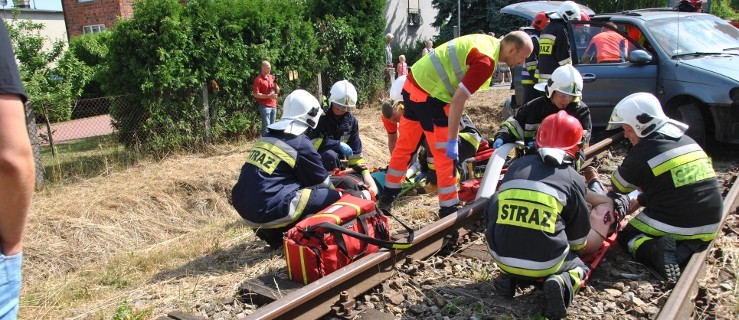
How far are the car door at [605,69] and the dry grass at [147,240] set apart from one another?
334 cm

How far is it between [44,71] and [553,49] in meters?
8.38

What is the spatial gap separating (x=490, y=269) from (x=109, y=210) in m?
5.94

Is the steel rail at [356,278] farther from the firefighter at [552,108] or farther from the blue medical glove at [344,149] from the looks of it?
the blue medical glove at [344,149]

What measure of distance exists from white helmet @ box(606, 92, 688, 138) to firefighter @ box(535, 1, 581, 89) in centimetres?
307

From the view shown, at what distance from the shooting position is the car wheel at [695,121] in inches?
289

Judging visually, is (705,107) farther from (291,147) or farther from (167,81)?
(167,81)

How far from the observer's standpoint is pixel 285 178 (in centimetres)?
473

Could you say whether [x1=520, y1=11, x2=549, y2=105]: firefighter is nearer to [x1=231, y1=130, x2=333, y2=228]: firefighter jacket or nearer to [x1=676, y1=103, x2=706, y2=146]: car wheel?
[x1=676, y1=103, x2=706, y2=146]: car wheel

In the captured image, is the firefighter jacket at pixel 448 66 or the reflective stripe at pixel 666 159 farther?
the firefighter jacket at pixel 448 66

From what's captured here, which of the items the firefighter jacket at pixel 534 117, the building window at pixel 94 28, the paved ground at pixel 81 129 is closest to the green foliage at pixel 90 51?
the paved ground at pixel 81 129

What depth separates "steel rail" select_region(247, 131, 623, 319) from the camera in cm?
343

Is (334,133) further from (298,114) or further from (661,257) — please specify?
(661,257)

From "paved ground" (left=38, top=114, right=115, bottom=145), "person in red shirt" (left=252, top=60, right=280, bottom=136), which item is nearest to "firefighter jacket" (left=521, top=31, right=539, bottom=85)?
"person in red shirt" (left=252, top=60, right=280, bottom=136)

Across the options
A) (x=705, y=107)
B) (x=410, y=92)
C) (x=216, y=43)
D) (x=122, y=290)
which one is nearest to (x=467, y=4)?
(x=216, y=43)
